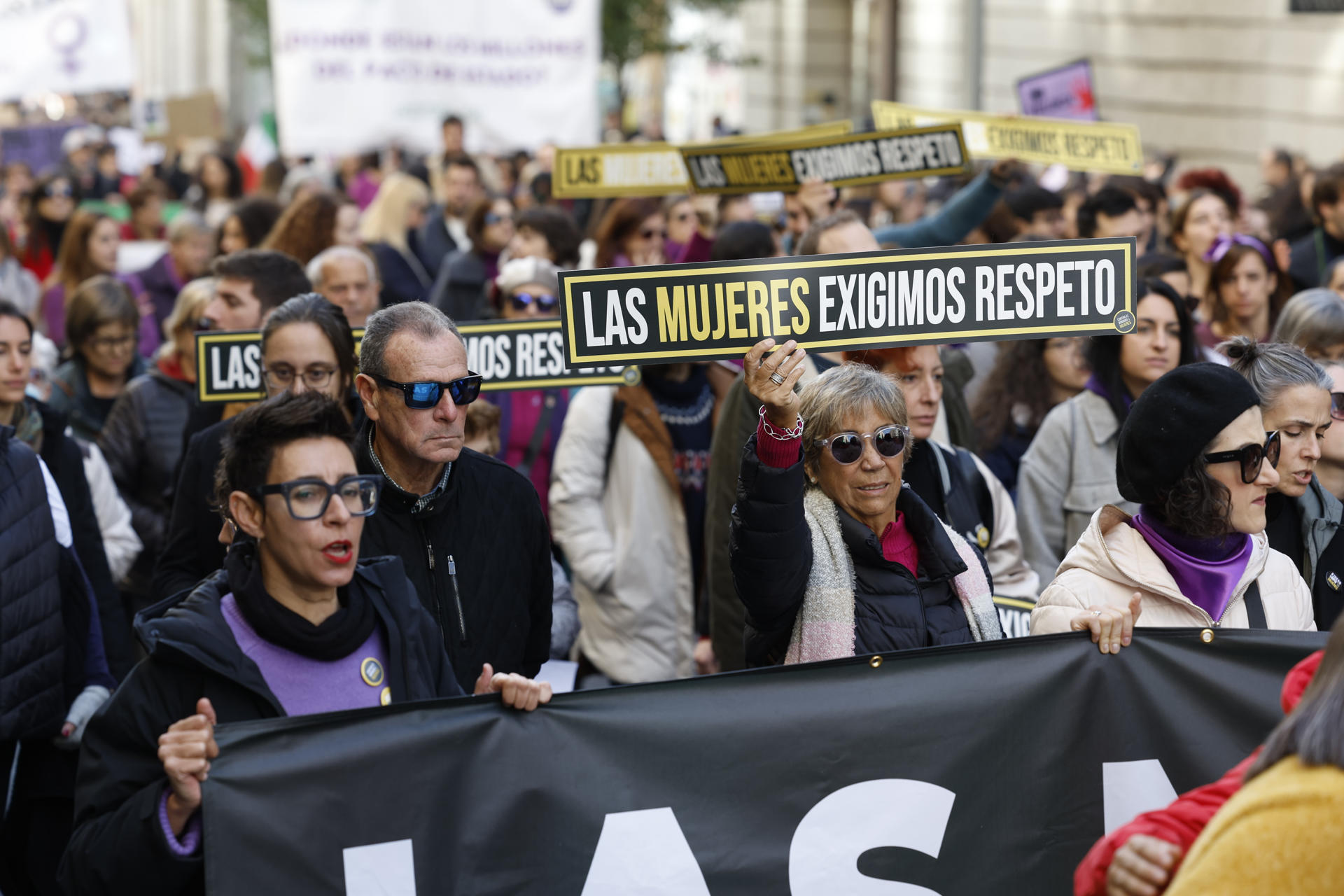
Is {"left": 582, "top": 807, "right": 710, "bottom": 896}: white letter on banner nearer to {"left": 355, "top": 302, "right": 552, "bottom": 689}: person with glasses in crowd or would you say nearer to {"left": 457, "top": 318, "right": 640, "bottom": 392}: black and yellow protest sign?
{"left": 355, "top": 302, "right": 552, "bottom": 689}: person with glasses in crowd

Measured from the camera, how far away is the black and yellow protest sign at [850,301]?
3.65 m

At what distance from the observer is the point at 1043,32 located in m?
24.3

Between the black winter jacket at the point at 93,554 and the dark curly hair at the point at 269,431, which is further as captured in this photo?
the black winter jacket at the point at 93,554

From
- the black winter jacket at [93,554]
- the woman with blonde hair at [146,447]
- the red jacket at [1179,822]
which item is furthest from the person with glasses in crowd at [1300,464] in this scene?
the woman with blonde hair at [146,447]

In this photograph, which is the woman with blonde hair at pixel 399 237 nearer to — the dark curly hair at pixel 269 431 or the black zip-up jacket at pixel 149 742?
the dark curly hair at pixel 269 431

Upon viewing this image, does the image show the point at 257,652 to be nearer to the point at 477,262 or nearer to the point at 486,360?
the point at 486,360

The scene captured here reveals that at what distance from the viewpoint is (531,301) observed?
6.61 m

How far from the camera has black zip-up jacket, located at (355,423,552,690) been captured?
3.92 meters

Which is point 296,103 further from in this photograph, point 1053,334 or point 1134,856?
point 1134,856

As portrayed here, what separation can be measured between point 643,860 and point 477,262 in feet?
23.0

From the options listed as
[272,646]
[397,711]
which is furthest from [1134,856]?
[272,646]

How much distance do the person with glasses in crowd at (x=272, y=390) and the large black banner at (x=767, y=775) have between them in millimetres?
1362

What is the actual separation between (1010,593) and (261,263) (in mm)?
2852

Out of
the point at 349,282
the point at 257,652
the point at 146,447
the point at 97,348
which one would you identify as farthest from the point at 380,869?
the point at 97,348
